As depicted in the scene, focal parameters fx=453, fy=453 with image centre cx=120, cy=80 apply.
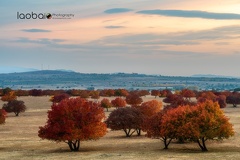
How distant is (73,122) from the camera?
2889 inches

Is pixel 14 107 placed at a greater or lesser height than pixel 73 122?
lesser

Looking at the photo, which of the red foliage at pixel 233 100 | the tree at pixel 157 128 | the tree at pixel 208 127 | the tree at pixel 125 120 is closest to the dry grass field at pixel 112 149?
the tree at pixel 157 128

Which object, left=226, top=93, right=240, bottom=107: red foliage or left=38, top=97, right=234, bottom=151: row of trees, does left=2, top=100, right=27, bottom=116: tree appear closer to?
left=38, top=97, right=234, bottom=151: row of trees

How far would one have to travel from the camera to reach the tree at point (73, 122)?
72688 millimetres

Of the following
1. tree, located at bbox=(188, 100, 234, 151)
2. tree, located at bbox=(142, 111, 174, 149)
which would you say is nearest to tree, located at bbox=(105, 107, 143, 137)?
tree, located at bbox=(142, 111, 174, 149)

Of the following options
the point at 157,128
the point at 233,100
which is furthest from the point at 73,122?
the point at 233,100

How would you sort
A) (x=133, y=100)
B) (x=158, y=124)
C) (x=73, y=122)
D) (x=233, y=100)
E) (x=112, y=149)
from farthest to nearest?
(x=233, y=100) → (x=133, y=100) → (x=158, y=124) → (x=112, y=149) → (x=73, y=122)

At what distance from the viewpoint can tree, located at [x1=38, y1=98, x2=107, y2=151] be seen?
7269 centimetres

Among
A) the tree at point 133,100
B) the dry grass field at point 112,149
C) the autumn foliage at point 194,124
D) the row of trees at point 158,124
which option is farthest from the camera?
the tree at point 133,100

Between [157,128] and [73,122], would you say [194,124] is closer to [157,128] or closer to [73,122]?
[157,128]

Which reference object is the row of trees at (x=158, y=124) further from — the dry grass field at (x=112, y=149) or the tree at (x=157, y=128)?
the dry grass field at (x=112, y=149)

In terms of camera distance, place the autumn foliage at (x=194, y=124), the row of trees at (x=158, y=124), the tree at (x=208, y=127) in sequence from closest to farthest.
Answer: the tree at (x=208, y=127) → the autumn foliage at (x=194, y=124) → the row of trees at (x=158, y=124)

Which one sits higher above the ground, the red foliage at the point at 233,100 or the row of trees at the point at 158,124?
the row of trees at the point at 158,124

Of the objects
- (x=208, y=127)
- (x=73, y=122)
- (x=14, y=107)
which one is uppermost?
(x=73, y=122)
